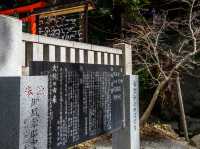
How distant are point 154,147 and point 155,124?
7.40 feet

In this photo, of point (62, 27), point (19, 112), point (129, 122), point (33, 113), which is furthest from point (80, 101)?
point (62, 27)

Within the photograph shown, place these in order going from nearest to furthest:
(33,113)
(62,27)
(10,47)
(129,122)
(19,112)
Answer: (19,112)
(33,113)
(10,47)
(129,122)
(62,27)

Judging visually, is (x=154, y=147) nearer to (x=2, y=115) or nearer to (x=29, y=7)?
(x=29, y=7)

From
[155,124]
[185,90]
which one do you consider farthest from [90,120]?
[185,90]

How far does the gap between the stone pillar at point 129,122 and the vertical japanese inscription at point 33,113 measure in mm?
2461

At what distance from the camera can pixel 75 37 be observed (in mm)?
6855

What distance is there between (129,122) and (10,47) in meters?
2.74

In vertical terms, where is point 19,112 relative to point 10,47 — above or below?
below

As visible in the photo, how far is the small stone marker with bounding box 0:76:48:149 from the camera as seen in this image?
236cm

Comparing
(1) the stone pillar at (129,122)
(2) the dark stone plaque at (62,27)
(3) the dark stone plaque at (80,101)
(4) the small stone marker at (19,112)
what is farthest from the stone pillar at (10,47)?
(2) the dark stone plaque at (62,27)

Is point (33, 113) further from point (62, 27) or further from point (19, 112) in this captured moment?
point (62, 27)

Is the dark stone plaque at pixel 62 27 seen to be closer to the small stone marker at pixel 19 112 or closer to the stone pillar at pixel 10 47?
the stone pillar at pixel 10 47

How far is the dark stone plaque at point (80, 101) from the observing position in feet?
10.2

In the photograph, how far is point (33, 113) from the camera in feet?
8.42
